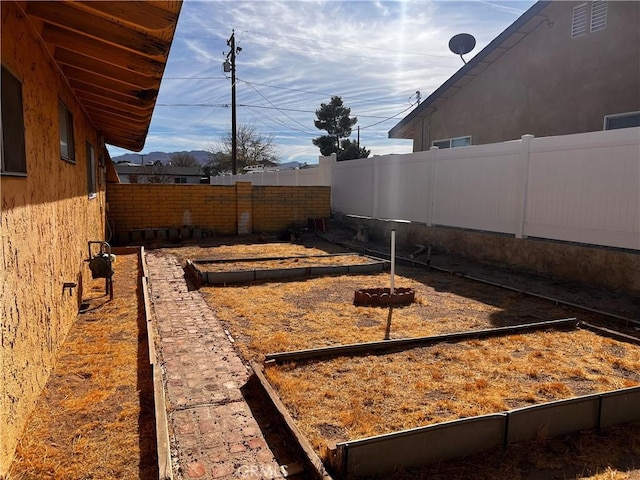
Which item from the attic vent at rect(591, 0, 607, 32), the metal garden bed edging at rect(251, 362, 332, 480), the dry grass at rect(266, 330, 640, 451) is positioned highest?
the attic vent at rect(591, 0, 607, 32)

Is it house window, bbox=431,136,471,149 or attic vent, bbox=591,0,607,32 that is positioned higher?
attic vent, bbox=591,0,607,32

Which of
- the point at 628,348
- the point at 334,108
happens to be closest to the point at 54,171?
the point at 628,348

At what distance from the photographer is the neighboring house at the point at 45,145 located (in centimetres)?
262

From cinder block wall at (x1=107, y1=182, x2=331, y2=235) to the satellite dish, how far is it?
21.5 feet

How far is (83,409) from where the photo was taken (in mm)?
3164

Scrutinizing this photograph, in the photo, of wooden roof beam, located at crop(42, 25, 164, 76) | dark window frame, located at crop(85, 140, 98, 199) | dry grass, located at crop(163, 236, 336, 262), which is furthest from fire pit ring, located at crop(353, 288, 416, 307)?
dark window frame, located at crop(85, 140, 98, 199)

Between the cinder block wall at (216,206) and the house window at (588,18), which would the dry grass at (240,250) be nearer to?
the cinder block wall at (216,206)

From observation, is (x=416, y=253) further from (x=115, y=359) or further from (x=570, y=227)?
(x=115, y=359)

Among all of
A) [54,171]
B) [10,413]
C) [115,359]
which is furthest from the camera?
[54,171]

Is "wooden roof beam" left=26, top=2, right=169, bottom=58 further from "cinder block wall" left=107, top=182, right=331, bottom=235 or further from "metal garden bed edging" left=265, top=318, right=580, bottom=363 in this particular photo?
"cinder block wall" left=107, top=182, right=331, bottom=235

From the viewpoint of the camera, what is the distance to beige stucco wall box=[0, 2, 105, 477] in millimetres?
2602

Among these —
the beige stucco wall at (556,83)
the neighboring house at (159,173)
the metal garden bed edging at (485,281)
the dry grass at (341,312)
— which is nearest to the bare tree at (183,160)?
the neighboring house at (159,173)

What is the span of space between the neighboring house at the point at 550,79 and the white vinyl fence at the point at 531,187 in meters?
3.39

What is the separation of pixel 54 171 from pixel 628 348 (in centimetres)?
627
